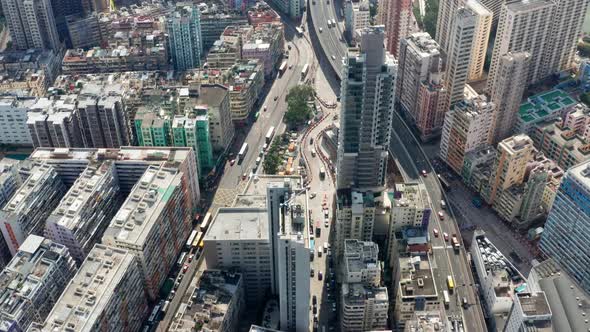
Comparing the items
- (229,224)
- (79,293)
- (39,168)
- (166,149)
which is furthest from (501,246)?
(39,168)

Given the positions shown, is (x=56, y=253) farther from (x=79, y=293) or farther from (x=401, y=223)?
(x=401, y=223)

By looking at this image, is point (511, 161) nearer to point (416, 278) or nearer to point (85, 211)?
point (416, 278)

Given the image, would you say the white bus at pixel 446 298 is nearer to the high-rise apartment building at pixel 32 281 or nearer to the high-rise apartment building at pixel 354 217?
the high-rise apartment building at pixel 354 217

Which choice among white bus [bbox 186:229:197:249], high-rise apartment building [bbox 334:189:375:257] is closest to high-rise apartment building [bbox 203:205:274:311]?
high-rise apartment building [bbox 334:189:375:257]

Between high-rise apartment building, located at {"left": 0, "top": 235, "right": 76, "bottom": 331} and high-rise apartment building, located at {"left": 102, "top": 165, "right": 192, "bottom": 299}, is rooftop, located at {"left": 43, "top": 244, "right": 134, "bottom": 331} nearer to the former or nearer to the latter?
high-rise apartment building, located at {"left": 102, "top": 165, "right": 192, "bottom": 299}

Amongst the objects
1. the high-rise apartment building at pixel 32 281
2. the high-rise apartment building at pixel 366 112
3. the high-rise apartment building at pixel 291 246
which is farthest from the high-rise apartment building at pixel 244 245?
the high-rise apartment building at pixel 32 281

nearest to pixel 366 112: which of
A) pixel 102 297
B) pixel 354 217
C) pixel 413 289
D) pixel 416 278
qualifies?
pixel 354 217
